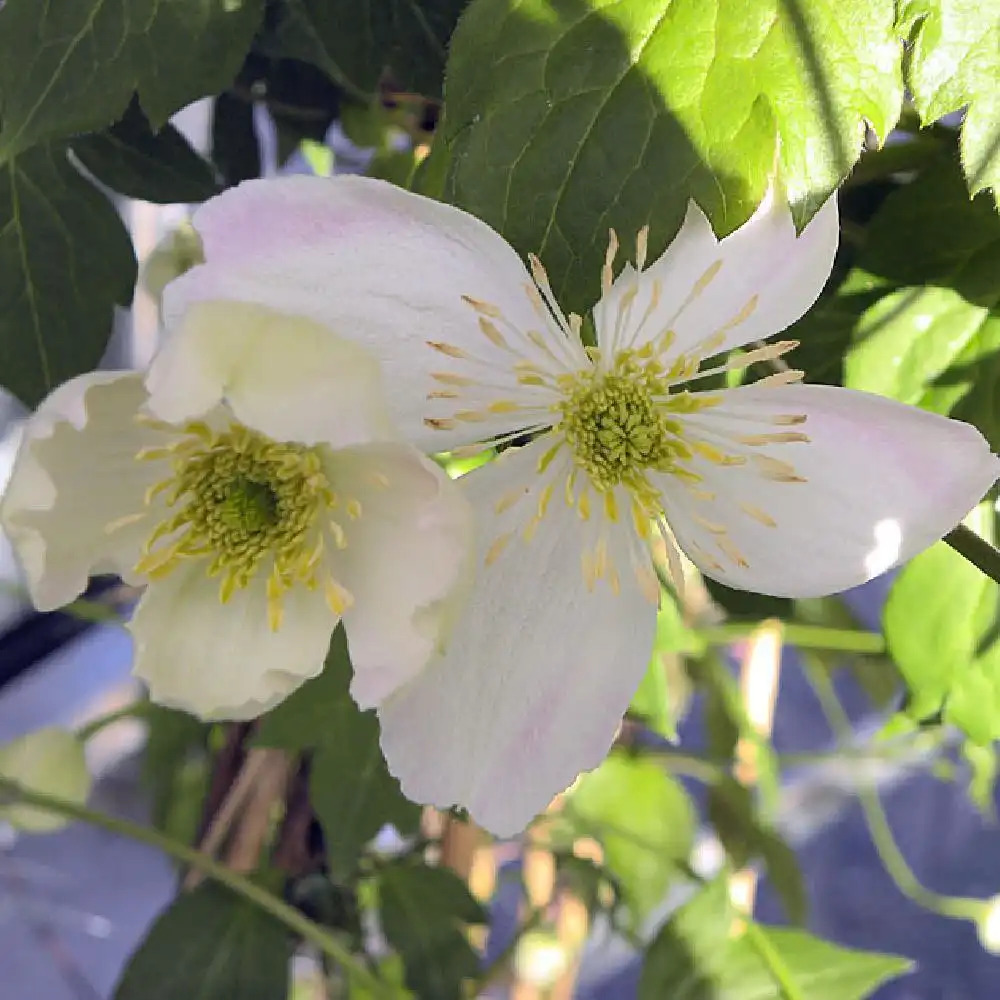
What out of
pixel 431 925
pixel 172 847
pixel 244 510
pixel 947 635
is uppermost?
pixel 244 510

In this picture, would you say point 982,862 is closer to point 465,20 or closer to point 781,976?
point 781,976

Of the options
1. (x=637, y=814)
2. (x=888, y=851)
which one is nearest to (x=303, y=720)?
(x=637, y=814)

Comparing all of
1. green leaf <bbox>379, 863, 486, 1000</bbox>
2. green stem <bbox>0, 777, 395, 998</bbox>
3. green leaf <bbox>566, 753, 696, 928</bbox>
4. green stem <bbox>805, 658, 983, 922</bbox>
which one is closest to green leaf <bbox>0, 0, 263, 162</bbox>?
green stem <bbox>0, 777, 395, 998</bbox>

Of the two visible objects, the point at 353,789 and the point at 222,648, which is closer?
the point at 222,648

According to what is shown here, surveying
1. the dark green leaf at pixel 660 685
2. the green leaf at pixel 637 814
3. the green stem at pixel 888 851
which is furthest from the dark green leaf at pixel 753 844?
the dark green leaf at pixel 660 685

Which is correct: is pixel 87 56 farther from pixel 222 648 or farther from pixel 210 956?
pixel 210 956

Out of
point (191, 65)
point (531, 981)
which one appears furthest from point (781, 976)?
point (191, 65)

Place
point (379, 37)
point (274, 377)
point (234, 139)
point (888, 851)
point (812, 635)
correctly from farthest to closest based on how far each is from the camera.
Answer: point (888, 851), point (812, 635), point (234, 139), point (379, 37), point (274, 377)
